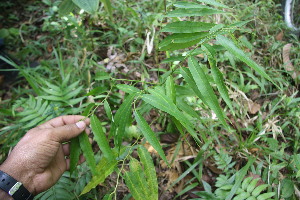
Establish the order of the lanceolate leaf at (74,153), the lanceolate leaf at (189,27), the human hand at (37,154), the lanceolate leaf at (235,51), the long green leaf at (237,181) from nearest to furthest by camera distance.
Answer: the lanceolate leaf at (235,51), the lanceolate leaf at (189,27), the lanceolate leaf at (74,153), the human hand at (37,154), the long green leaf at (237,181)

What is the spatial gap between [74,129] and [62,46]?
6.62ft

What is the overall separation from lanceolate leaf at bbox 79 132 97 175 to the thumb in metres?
0.03

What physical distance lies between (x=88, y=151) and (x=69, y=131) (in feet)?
0.65

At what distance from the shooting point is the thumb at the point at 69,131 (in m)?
1.13

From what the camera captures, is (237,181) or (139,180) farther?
(237,181)

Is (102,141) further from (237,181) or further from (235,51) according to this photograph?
(237,181)

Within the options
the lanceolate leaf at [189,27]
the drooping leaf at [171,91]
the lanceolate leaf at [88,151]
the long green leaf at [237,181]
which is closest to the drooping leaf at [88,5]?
the lanceolate leaf at [189,27]

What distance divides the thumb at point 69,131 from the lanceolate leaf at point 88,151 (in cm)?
3

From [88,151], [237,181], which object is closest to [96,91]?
[88,151]

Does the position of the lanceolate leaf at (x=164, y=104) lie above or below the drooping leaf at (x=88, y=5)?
below

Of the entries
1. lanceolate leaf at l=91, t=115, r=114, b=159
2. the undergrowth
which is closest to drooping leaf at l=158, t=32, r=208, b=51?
the undergrowth

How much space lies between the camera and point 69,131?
1146 millimetres

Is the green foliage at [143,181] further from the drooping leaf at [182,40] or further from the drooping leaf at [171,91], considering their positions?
the drooping leaf at [182,40]

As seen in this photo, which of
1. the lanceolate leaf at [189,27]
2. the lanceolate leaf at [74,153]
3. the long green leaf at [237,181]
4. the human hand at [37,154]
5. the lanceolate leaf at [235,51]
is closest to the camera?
the lanceolate leaf at [235,51]
